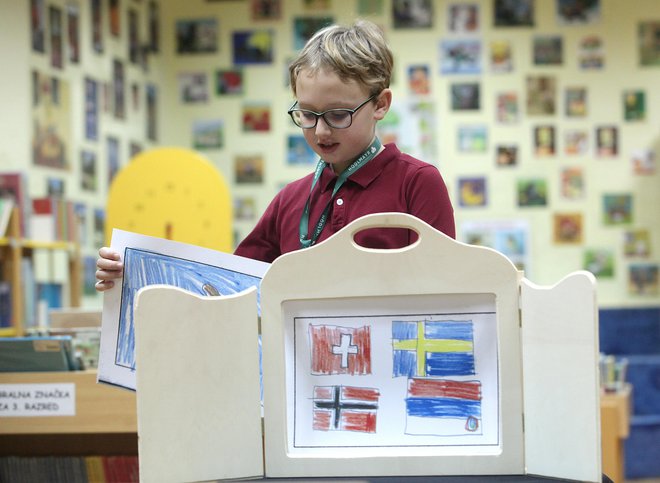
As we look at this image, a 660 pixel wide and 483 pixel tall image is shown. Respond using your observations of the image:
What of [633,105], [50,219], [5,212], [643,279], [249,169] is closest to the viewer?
[5,212]

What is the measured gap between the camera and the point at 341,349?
1.20 metres

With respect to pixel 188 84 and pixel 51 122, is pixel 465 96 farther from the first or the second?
pixel 51 122

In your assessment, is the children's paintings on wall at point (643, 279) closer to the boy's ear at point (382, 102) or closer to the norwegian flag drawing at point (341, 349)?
the boy's ear at point (382, 102)

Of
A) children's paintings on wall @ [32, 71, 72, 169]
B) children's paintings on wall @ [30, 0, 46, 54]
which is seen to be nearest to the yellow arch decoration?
children's paintings on wall @ [32, 71, 72, 169]

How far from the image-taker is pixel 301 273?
1184 mm

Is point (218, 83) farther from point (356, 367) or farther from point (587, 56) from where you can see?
point (356, 367)

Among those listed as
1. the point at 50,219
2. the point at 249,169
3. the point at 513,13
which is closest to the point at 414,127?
the point at 513,13

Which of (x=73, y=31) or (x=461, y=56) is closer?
(x=73, y=31)

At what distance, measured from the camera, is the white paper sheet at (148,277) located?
4.53 ft

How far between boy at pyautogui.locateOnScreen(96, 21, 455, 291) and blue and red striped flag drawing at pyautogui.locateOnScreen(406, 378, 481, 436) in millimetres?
309

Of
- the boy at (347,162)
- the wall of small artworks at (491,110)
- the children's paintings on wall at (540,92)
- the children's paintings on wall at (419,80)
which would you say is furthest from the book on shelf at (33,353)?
the children's paintings on wall at (540,92)

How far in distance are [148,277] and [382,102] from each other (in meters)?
0.43

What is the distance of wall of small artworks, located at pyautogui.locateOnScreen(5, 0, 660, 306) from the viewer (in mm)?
7094

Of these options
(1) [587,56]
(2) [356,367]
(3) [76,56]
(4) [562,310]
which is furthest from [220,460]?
(1) [587,56]
